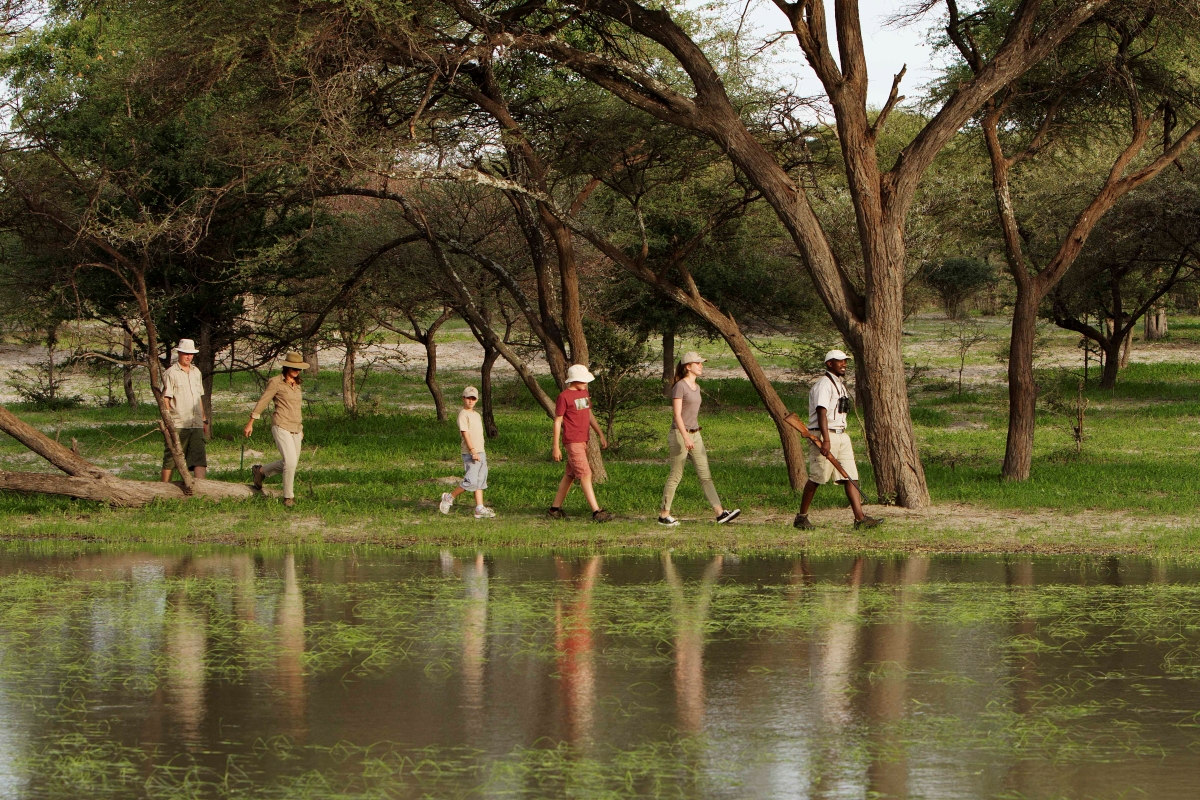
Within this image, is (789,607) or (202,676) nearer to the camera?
(202,676)

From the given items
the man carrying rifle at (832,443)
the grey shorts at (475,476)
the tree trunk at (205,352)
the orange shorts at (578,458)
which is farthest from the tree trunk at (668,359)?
the man carrying rifle at (832,443)

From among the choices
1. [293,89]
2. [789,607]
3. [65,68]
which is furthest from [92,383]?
[789,607]

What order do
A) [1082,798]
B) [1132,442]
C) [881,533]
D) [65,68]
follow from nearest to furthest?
[1082,798]
[881,533]
[1132,442]
[65,68]

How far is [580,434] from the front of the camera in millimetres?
14555

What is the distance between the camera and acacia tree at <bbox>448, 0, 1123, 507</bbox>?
49.4ft

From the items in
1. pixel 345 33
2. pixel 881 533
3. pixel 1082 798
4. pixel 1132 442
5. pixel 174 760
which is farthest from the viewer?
pixel 1132 442

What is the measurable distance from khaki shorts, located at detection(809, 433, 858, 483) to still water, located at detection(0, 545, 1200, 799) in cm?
234

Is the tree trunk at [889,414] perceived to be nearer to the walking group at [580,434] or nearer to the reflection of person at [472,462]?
the walking group at [580,434]

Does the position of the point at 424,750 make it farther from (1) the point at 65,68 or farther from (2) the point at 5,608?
(1) the point at 65,68

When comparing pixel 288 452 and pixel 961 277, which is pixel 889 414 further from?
pixel 961 277

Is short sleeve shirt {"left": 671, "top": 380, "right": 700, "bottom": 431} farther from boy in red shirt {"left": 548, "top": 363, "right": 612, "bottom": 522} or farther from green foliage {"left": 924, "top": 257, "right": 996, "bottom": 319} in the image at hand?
green foliage {"left": 924, "top": 257, "right": 996, "bottom": 319}

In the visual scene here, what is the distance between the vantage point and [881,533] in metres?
13.3

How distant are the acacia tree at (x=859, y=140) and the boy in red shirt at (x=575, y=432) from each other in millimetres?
2903

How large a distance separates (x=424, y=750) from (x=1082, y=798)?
272cm
